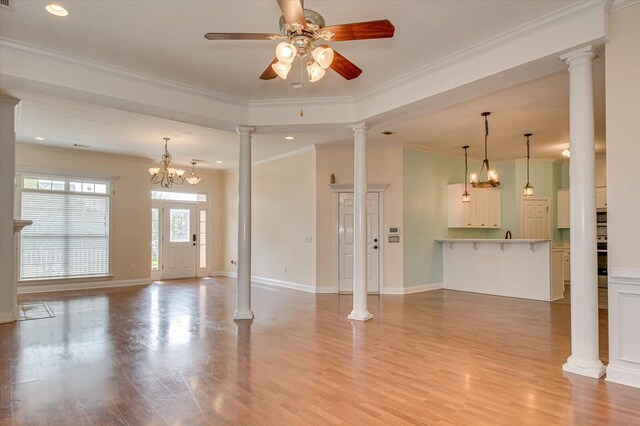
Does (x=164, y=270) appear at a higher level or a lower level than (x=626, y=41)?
lower

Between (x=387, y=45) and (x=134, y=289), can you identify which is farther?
(x=134, y=289)

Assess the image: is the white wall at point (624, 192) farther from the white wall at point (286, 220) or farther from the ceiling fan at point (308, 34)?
the white wall at point (286, 220)

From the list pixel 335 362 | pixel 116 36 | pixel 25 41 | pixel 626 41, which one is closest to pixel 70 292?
pixel 25 41

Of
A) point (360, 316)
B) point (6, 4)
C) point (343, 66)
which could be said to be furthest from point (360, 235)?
point (6, 4)

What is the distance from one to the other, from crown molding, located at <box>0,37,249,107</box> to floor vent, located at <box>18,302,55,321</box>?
148 inches

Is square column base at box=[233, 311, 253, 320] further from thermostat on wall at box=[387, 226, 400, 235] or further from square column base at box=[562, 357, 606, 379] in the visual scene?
square column base at box=[562, 357, 606, 379]

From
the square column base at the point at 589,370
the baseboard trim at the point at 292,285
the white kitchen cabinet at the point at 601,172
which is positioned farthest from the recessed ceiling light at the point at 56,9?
the white kitchen cabinet at the point at 601,172

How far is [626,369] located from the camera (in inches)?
121

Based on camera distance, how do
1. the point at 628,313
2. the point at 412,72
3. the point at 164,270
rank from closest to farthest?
the point at 628,313
the point at 412,72
the point at 164,270

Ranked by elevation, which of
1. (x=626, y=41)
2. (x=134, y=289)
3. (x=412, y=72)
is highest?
(x=412, y=72)

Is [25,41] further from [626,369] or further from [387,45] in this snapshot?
[626,369]

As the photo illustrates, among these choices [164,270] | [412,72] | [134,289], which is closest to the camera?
[412,72]

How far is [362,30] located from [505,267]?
6.22 metres

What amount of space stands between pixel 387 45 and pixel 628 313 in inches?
124
